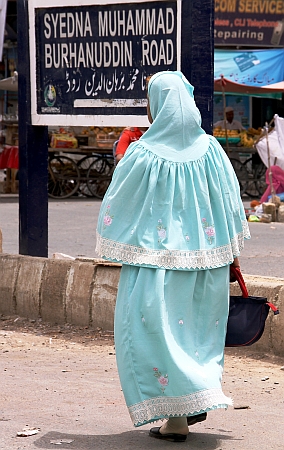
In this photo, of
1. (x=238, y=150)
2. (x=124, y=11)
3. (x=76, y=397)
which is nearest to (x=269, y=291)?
(x=76, y=397)

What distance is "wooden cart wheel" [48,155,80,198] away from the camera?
55.3 feet

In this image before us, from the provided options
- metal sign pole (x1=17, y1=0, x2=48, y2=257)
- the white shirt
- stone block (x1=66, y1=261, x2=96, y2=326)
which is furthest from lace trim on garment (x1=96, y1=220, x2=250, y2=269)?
the white shirt

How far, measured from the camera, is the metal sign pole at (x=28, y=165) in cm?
696

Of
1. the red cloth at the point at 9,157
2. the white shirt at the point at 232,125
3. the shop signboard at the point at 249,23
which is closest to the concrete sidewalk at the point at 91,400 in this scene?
the red cloth at the point at 9,157

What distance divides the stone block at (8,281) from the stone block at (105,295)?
0.84 meters

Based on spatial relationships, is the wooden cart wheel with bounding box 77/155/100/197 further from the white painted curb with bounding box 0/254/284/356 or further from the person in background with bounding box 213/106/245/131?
the white painted curb with bounding box 0/254/284/356

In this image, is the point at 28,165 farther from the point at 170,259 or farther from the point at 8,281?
the point at 170,259

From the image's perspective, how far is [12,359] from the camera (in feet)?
18.4

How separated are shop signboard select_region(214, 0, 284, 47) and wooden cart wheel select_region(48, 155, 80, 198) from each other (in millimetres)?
5458

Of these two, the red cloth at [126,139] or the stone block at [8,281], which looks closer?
the stone block at [8,281]

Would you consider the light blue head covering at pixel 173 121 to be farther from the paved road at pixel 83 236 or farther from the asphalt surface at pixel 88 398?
the paved road at pixel 83 236

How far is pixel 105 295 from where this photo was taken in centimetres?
620

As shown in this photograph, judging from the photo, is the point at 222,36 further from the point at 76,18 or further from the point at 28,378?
the point at 28,378

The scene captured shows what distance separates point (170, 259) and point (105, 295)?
2.52m
